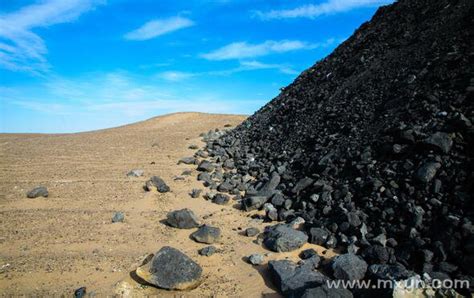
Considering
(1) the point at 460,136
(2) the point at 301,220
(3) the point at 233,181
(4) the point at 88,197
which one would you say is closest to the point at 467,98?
(1) the point at 460,136

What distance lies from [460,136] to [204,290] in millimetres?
4222

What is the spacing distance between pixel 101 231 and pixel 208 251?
1.98 m

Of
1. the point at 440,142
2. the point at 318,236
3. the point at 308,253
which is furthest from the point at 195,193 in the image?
the point at 440,142

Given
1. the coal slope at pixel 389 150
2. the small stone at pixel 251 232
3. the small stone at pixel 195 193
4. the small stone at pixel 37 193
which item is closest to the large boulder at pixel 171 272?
the small stone at pixel 251 232

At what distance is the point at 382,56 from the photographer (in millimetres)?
8758

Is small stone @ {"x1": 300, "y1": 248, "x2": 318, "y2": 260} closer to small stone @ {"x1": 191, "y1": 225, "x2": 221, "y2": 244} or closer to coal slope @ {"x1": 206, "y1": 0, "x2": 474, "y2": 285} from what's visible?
coal slope @ {"x1": 206, "y1": 0, "x2": 474, "y2": 285}

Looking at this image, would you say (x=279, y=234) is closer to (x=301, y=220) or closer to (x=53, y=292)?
(x=301, y=220)

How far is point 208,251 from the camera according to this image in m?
4.78

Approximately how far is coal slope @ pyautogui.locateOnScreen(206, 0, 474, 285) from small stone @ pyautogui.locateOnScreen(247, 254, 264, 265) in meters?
0.92

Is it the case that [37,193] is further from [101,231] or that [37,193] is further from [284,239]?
[284,239]

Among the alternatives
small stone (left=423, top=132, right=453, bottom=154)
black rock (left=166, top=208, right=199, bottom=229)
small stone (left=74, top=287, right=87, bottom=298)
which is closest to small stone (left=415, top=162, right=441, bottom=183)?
small stone (left=423, top=132, right=453, bottom=154)

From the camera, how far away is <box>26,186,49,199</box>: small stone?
22.9 ft

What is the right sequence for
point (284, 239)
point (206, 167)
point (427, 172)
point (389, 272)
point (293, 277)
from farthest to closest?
point (206, 167), point (284, 239), point (427, 172), point (293, 277), point (389, 272)

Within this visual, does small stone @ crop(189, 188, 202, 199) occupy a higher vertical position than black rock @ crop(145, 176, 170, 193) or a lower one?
lower
